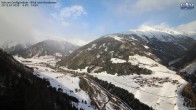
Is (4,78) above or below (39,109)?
above

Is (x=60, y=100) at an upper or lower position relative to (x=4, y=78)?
lower

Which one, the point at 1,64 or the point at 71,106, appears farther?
the point at 71,106

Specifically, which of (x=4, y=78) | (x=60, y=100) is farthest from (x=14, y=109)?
(x=60, y=100)

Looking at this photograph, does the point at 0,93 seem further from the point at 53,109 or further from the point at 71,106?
the point at 71,106

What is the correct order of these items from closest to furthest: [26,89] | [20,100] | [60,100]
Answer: [20,100] → [26,89] → [60,100]

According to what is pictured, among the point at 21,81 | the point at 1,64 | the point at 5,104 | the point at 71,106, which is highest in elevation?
the point at 1,64

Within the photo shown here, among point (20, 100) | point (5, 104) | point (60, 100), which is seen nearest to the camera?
point (5, 104)

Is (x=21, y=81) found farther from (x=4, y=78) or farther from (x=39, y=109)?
(x=39, y=109)

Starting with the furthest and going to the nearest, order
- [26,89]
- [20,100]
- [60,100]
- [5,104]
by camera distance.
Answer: [60,100] < [26,89] < [20,100] < [5,104]

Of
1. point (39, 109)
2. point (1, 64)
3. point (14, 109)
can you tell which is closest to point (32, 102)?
point (39, 109)
